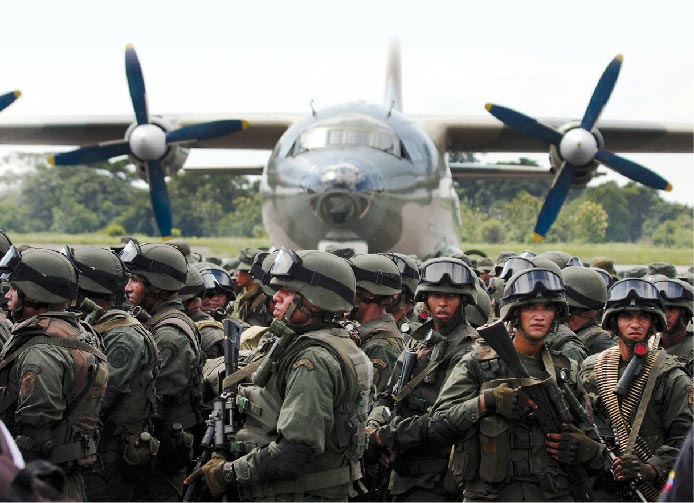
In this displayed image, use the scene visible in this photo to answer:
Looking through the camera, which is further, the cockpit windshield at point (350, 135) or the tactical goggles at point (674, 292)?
the cockpit windshield at point (350, 135)

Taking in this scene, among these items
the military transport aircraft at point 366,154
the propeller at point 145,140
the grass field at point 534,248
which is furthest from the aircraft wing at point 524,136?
the grass field at point 534,248

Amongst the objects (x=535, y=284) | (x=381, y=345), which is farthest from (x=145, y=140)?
(x=535, y=284)

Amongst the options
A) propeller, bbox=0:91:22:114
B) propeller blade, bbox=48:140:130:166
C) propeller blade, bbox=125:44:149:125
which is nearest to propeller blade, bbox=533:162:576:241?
propeller blade, bbox=125:44:149:125

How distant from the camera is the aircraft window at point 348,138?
16.1m

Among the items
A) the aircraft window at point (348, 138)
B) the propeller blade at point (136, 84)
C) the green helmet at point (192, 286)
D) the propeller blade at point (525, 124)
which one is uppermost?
the propeller blade at point (136, 84)

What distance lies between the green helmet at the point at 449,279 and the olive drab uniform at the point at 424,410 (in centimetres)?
34

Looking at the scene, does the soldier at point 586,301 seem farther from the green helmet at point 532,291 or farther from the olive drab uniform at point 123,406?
the olive drab uniform at point 123,406

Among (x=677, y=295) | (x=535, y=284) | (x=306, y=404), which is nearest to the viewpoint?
(x=306, y=404)

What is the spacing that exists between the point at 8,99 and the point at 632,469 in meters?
13.3

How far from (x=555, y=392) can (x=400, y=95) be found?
22737mm

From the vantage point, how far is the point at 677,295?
7059 mm

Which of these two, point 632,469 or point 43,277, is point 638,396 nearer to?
point 632,469

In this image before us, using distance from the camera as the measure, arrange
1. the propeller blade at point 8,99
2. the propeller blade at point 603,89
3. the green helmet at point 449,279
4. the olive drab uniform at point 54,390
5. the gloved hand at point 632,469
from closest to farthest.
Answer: the olive drab uniform at point 54,390
the gloved hand at point 632,469
the green helmet at point 449,279
the propeller blade at point 8,99
the propeller blade at point 603,89

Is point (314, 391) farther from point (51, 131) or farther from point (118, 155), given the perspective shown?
point (51, 131)
